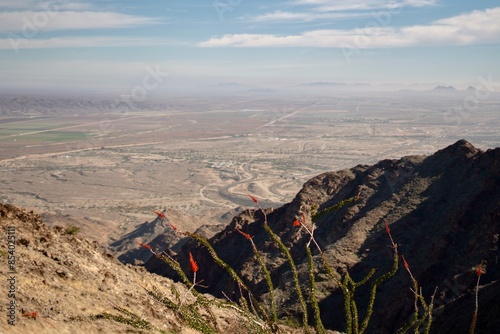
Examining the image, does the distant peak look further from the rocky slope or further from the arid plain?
the arid plain

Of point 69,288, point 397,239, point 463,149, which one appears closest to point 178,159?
point 463,149

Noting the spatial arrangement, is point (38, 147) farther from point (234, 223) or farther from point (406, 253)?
point (406, 253)

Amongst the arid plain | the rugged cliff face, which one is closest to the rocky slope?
the rugged cliff face

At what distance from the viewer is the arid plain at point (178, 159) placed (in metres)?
74.1

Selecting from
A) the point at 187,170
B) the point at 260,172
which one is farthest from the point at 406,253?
the point at 187,170

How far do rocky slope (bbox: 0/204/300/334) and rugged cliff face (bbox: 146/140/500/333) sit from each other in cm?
715

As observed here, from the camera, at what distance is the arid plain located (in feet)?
243

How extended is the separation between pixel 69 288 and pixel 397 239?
1720 centimetres

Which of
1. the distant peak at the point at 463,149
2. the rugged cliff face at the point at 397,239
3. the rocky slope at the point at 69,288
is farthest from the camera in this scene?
the distant peak at the point at 463,149

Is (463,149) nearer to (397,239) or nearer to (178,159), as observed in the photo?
(397,239)

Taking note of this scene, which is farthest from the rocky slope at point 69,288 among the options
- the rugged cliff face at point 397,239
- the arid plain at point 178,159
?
the arid plain at point 178,159

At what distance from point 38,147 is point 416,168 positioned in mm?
115326

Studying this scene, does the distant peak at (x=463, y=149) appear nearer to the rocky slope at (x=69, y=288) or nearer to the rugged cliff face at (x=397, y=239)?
the rugged cliff face at (x=397, y=239)

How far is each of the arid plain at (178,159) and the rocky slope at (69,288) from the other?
123 ft
